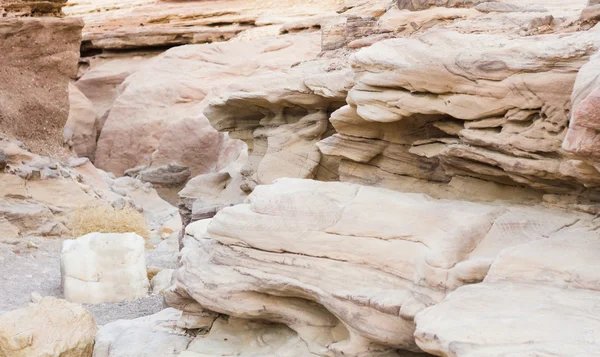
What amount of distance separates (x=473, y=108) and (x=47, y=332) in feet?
11.6

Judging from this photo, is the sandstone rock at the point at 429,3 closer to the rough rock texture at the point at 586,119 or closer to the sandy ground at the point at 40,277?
the sandy ground at the point at 40,277

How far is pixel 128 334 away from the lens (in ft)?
18.7

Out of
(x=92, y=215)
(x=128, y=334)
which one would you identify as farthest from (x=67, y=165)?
(x=128, y=334)

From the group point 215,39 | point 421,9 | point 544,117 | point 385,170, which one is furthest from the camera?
point 215,39

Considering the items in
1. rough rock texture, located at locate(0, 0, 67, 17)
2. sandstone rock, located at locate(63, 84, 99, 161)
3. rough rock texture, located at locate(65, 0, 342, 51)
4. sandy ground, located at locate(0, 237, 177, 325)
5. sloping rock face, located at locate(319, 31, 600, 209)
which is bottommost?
sandstone rock, located at locate(63, 84, 99, 161)

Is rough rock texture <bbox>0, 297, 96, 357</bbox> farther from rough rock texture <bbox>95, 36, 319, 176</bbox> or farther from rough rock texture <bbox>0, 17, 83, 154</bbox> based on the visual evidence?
rough rock texture <bbox>95, 36, 319, 176</bbox>

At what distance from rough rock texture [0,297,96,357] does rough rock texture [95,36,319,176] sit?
892 centimetres

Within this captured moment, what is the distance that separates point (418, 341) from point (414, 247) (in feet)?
2.80

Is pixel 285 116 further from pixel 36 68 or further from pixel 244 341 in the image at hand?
pixel 36 68

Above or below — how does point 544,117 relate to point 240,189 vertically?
above

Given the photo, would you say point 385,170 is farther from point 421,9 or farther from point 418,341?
point 421,9

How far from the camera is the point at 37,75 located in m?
12.4

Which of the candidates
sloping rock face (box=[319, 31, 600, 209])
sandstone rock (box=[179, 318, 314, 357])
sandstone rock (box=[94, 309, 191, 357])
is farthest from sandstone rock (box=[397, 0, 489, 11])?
sandstone rock (box=[179, 318, 314, 357])

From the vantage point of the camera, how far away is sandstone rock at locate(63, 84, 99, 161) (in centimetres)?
1705
